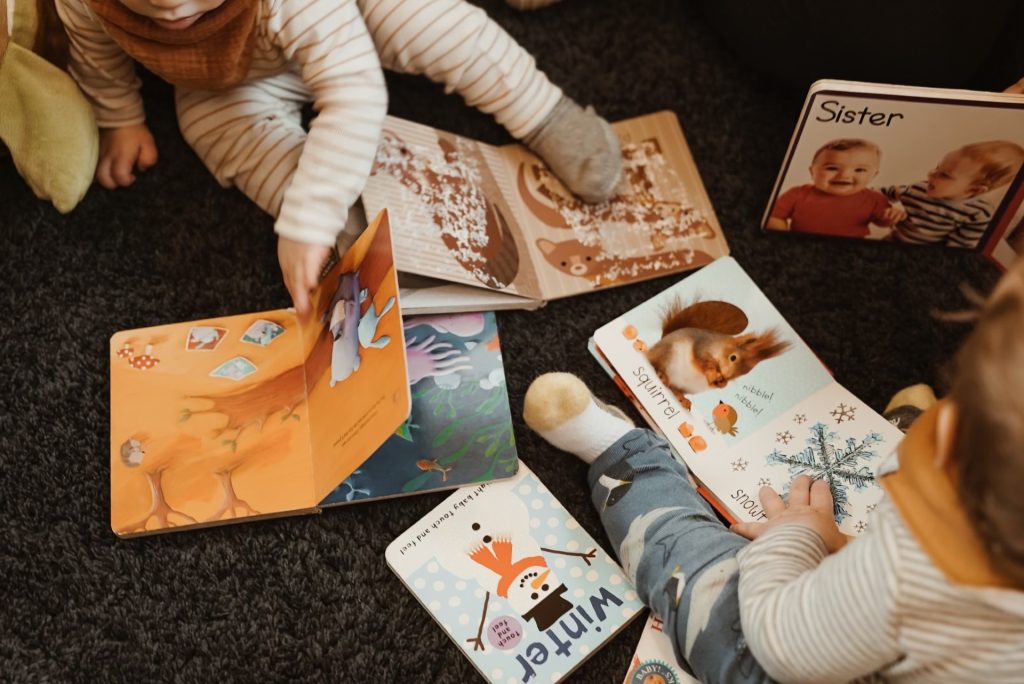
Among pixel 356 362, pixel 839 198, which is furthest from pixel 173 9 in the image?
pixel 839 198

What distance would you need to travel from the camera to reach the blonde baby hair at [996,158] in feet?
2.88

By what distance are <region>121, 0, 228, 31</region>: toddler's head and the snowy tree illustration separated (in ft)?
2.20

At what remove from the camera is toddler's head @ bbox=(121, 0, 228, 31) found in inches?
30.8

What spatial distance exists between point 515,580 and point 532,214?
0.40m

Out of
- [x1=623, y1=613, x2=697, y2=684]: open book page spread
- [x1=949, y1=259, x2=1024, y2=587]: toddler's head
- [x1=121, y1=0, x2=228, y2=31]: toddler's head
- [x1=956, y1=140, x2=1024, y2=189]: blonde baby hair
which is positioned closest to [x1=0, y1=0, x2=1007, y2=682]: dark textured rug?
[x1=623, y1=613, x2=697, y2=684]: open book page spread

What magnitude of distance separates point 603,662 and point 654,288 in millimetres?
392

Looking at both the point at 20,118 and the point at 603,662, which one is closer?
the point at 603,662

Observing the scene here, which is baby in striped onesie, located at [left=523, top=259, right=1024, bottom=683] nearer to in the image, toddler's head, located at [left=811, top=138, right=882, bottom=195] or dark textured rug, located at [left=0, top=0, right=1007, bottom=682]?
dark textured rug, located at [left=0, top=0, right=1007, bottom=682]

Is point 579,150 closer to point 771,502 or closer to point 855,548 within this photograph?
point 771,502

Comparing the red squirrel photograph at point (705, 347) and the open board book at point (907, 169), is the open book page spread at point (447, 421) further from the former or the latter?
the open board book at point (907, 169)

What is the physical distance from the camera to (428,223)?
0.92 m

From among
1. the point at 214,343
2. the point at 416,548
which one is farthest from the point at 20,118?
the point at 416,548

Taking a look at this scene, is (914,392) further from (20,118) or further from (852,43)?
(20,118)

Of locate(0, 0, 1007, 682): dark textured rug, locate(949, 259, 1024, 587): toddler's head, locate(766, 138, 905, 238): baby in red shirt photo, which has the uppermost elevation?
locate(949, 259, 1024, 587): toddler's head
